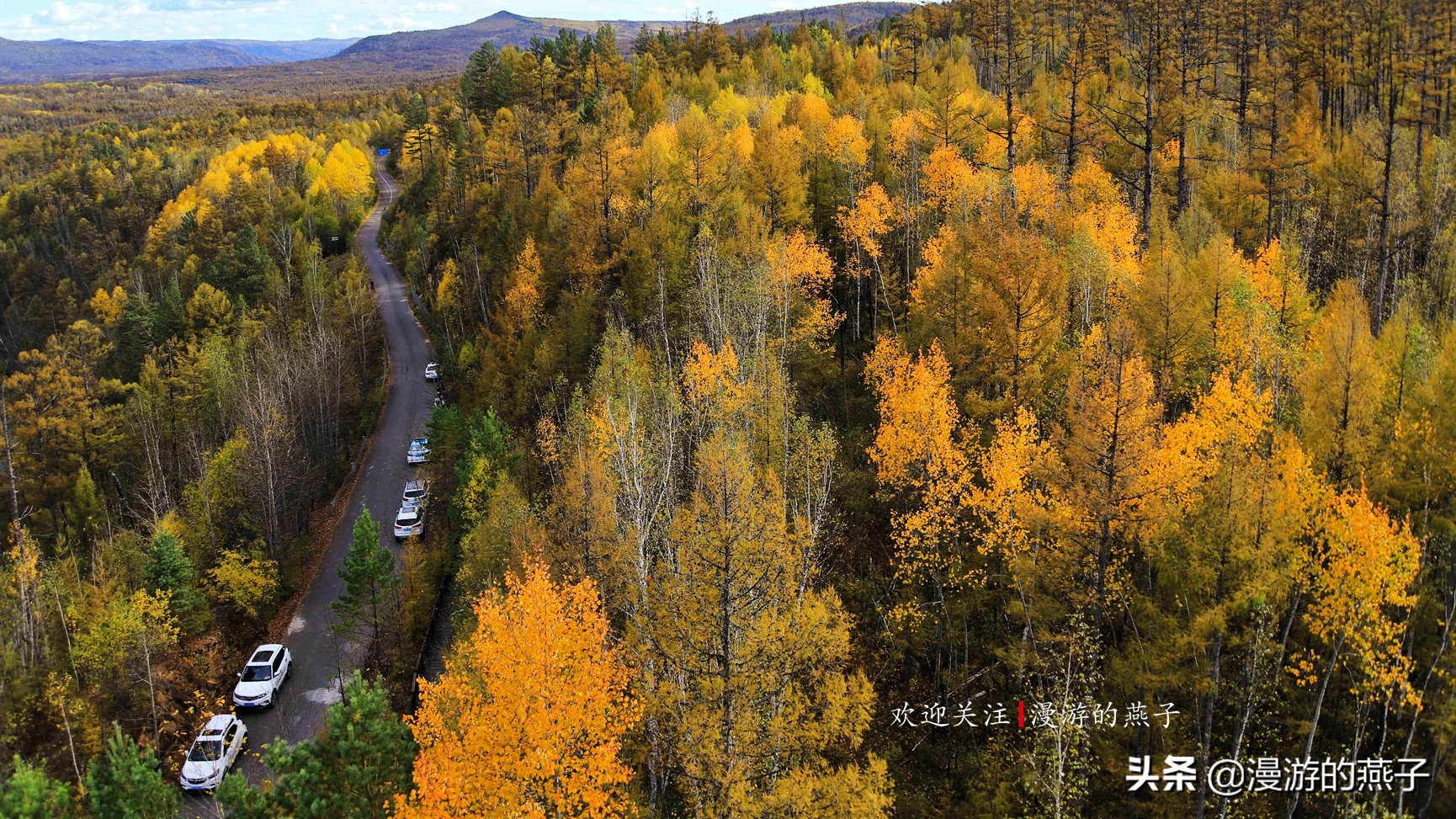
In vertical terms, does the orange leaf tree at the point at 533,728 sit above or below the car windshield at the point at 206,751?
above

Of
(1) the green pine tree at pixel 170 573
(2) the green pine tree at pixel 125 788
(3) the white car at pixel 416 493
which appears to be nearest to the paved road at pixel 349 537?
(3) the white car at pixel 416 493

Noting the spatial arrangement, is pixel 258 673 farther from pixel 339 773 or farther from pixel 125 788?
pixel 339 773

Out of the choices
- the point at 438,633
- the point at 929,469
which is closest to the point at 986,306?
the point at 929,469

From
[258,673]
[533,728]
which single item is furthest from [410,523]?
[533,728]

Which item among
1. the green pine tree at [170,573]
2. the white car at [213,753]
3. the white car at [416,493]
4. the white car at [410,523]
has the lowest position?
the white car at [213,753]

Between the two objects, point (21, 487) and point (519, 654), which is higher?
point (519, 654)

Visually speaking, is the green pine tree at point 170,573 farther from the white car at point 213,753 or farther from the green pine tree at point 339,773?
the green pine tree at point 339,773

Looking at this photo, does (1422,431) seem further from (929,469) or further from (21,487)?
(21,487)

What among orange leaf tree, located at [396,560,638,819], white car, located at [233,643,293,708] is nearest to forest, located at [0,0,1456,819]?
orange leaf tree, located at [396,560,638,819]
